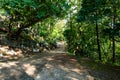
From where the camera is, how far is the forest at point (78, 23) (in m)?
11.4

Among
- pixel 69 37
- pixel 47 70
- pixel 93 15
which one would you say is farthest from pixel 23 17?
pixel 47 70

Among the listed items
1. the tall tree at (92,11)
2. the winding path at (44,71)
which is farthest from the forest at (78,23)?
the winding path at (44,71)

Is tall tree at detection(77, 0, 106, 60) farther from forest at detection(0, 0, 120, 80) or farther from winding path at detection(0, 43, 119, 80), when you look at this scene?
winding path at detection(0, 43, 119, 80)

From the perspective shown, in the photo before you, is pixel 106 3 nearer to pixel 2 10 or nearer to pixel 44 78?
pixel 44 78

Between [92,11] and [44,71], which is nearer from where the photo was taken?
[44,71]

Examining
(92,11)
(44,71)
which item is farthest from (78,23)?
(44,71)

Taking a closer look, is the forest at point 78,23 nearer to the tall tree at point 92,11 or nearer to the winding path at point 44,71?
the tall tree at point 92,11

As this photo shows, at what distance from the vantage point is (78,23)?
17672 mm

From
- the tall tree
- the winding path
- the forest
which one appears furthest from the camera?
the forest

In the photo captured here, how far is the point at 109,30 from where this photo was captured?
10570mm

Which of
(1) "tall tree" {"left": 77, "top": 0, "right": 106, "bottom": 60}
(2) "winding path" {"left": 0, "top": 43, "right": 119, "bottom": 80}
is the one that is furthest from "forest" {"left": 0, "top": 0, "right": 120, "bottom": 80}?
(2) "winding path" {"left": 0, "top": 43, "right": 119, "bottom": 80}

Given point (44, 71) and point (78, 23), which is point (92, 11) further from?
point (78, 23)

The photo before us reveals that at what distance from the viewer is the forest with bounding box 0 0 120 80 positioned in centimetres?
1143

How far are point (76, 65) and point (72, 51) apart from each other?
8.44 meters
